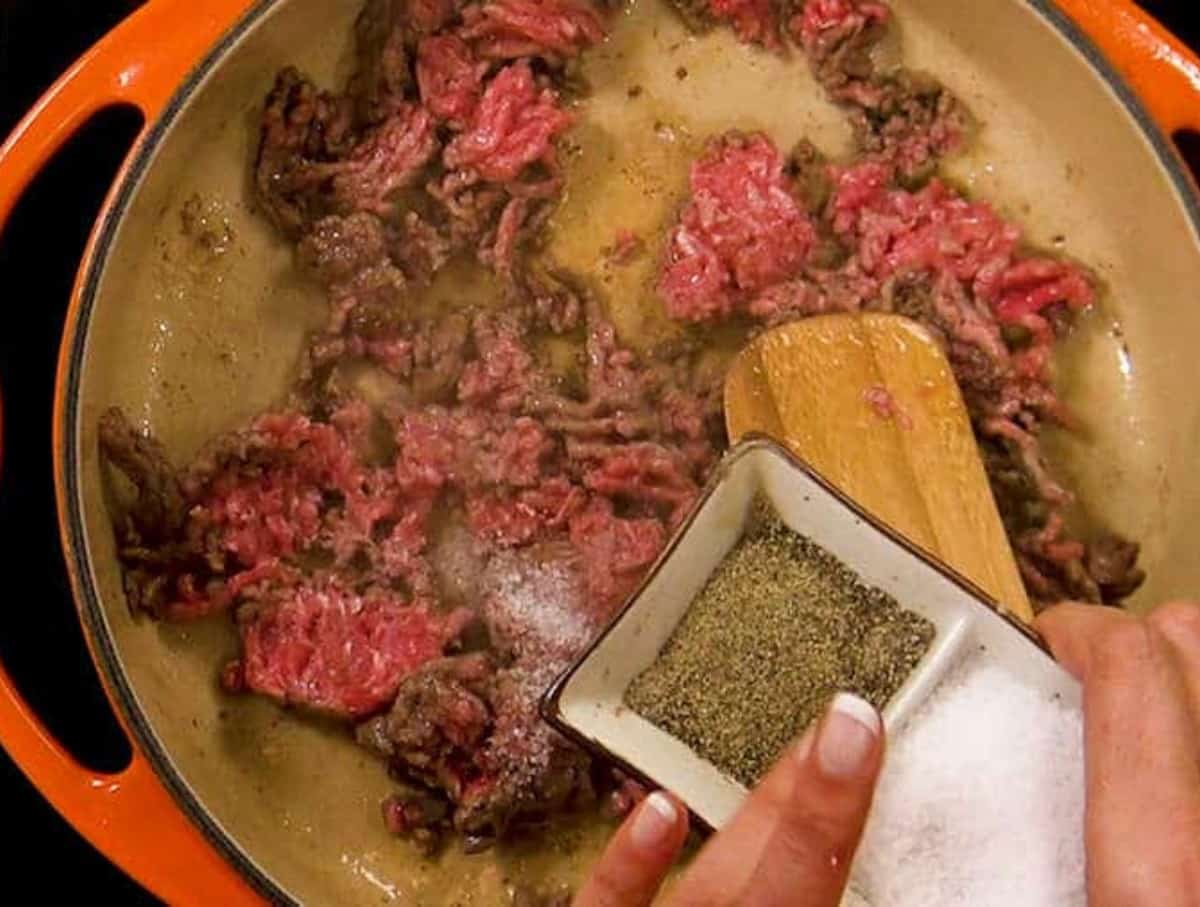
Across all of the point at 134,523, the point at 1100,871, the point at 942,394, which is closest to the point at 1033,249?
the point at 942,394

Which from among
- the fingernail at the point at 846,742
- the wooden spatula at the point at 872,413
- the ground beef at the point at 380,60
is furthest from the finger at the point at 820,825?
the ground beef at the point at 380,60

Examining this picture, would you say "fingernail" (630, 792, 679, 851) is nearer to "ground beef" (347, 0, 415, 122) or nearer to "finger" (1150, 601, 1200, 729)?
"finger" (1150, 601, 1200, 729)

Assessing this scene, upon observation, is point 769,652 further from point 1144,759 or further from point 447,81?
point 447,81

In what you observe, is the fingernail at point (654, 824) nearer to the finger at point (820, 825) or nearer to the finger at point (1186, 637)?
the finger at point (820, 825)

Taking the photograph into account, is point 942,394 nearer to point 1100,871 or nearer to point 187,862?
point 1100,871

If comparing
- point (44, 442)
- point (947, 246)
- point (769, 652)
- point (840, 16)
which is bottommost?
point (44, 442)

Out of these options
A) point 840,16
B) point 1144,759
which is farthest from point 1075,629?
point 840,16

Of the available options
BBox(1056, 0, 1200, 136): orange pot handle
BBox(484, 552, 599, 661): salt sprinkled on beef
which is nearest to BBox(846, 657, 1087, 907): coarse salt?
BBox(484, 552, 599, 661): salt sprinkled on beef
